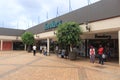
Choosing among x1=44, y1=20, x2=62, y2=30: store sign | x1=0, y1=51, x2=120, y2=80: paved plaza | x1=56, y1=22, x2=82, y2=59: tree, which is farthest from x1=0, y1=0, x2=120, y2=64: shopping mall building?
x1=0, y1=51, x2=120, y2=80: paved plaza

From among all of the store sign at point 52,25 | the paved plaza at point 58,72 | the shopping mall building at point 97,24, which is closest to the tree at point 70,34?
the shopping mall building at point 97,24

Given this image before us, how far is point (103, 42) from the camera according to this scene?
19.2 metres

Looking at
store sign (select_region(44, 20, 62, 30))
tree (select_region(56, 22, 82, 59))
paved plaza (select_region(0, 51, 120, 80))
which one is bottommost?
paved plaza (select_region(0, 51, 120, 80))

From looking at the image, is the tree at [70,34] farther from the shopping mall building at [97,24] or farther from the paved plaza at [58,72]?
the paved plaza at [58,72]

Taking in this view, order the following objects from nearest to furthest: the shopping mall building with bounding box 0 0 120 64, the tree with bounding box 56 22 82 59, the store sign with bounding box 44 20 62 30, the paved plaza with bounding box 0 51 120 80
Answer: the paved plaza with bounding box 0 51 120 80
the shopping mall building with bounding box 0 0 120 64
the tree with bounding box 56 22 82 59
the store sign with bounding box 44 20 62 30

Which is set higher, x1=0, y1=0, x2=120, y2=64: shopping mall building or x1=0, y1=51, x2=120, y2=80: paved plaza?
x1=0, y1=0, x2=120, y2=64: shopping mall building

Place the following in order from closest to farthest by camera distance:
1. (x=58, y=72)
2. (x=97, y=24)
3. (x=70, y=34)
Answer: (x=58, y=72) → (x=97, y=24) → (x=70, y=34)

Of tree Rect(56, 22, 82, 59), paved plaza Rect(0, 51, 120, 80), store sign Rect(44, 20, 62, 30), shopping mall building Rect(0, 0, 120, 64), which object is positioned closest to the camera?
paved plaza Rect(0, 51, 120, 80)

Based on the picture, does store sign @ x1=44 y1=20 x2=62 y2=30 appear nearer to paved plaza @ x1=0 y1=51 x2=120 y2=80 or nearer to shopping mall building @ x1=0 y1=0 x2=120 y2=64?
shopping mall building @ x1=0 y1=0 x2=120 y2=64

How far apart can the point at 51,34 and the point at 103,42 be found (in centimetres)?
735

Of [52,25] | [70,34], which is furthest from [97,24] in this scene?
[52,25]

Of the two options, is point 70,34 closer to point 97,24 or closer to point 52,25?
point 97,24

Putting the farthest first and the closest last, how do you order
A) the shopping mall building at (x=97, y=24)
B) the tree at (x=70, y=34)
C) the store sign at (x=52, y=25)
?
the store sign at (x=52, y=25), the tree at (x=70, y=34), the shopping mall building at (x=97, y=24)

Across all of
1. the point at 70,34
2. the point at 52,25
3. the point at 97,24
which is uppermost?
the point at 52,25
